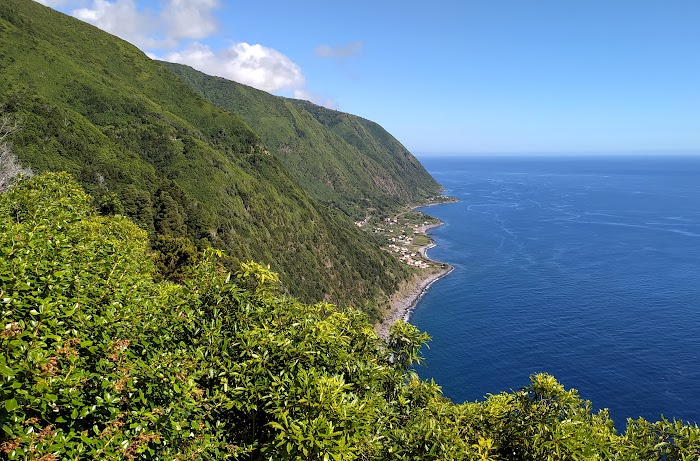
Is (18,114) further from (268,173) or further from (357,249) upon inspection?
(357,249)

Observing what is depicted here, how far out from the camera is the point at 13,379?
7.23 m

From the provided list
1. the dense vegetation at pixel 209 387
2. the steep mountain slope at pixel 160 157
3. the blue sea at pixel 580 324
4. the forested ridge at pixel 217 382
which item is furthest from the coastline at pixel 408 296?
the dense vegetation at pixel 209 387

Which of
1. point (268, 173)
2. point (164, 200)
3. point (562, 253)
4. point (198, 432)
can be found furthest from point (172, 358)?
point (562, 253)

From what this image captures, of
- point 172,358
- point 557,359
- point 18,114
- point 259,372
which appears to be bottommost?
point 557,359

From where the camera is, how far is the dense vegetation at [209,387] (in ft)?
26.6

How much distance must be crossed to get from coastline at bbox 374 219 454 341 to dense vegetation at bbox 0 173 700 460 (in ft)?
345

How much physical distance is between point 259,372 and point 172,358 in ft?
7.72

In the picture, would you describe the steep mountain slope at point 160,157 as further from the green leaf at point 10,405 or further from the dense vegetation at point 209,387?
the green leaf at point 10,405

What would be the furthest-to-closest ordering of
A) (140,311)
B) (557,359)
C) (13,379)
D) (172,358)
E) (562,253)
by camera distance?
(562,253) < (557,359) < (140,311) < (172,358) < (13,379)

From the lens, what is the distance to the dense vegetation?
8117 mm

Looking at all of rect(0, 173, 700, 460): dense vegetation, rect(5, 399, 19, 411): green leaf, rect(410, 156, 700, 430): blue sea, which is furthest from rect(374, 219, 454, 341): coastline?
rect(5, 399, 19, 411): green leaf

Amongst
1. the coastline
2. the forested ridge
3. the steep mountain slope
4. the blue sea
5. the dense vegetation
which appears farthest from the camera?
the coastline

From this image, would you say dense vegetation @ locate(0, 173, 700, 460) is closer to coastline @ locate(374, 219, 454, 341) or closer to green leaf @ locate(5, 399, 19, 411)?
green leaf @ locate(5, 399, 19, 411)

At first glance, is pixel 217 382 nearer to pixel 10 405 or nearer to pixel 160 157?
pixel 10 405
